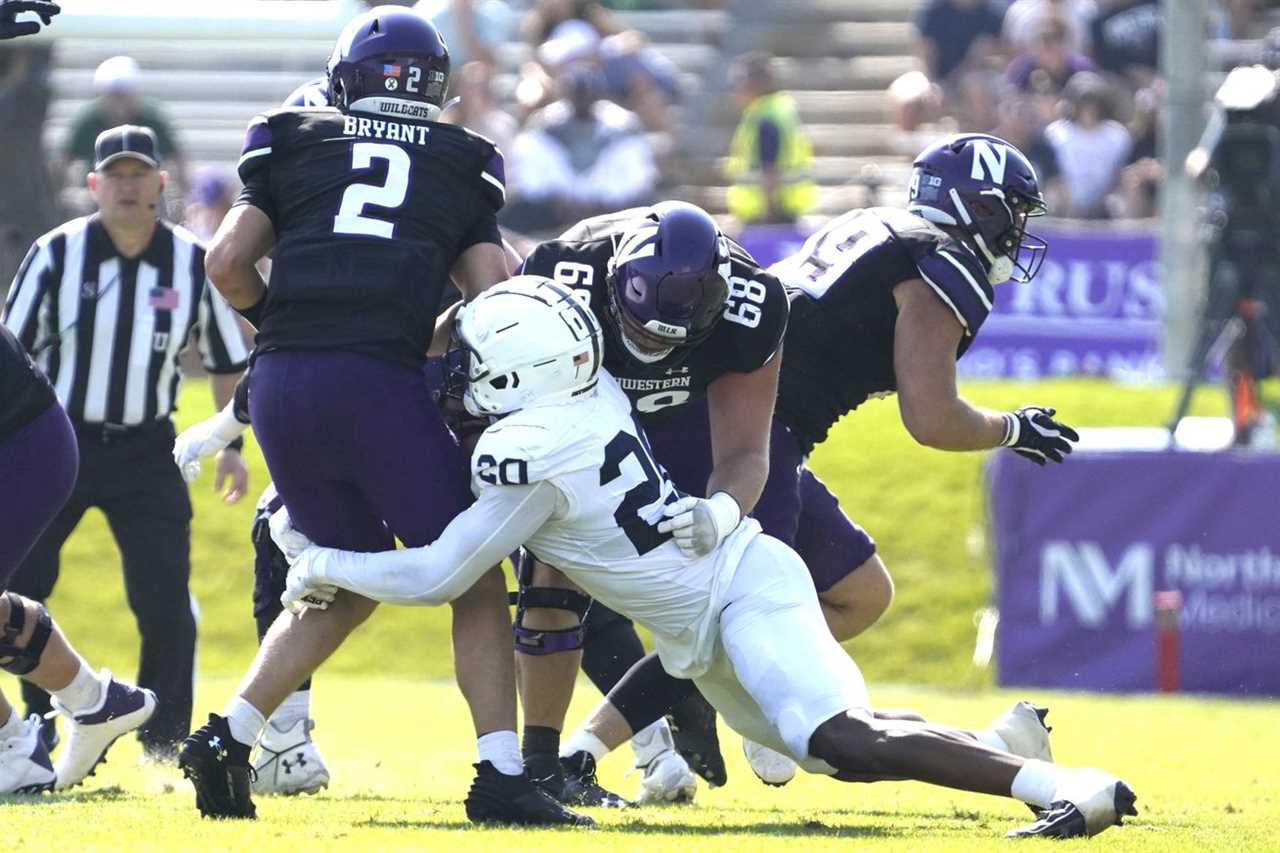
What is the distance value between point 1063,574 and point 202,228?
7.08m

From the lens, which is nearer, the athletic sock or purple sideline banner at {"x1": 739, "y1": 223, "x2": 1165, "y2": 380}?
the athletic sock

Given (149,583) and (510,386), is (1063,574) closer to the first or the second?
(149,583)

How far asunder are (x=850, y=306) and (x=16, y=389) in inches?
87.7

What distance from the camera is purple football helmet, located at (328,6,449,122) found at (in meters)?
5.48

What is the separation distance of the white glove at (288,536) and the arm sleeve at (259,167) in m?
0.73

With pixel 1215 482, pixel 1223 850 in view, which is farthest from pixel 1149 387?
pixel 1223 850

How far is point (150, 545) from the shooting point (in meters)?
7.35

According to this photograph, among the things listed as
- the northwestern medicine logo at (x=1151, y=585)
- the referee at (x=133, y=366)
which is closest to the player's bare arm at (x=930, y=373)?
the referee at (x=133, y=366)

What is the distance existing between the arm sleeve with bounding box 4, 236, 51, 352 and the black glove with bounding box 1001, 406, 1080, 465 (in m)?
3.14

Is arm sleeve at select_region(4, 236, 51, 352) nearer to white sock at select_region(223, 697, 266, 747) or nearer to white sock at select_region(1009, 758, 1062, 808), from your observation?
white sock at select_region(223, 697, 266, 747)

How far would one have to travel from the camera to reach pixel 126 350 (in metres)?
7.27

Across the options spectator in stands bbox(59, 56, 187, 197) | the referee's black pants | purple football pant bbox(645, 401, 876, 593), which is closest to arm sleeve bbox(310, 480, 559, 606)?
purple football pant bbox(645, 401, 876, 593)

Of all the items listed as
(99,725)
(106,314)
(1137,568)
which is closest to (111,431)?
(106,314)

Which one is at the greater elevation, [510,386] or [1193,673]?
[510,386]
